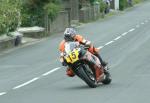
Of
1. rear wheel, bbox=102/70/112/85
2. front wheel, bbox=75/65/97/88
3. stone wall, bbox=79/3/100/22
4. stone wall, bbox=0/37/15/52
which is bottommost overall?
stone wall, bbox=79/3/100/22

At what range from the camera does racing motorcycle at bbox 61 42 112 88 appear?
15.8 metres

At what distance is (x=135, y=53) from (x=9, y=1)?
10.1m

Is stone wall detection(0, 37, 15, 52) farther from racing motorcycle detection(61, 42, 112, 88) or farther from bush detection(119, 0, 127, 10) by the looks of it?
bush detection(119, 0, 127, 10)

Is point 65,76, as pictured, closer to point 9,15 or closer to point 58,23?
point 9,15

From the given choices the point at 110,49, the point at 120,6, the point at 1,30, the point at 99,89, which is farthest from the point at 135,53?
the point at 120,6

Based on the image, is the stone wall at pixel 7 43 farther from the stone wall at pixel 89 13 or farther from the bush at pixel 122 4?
the bush at pixel 122 4

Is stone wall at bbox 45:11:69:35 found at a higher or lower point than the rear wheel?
lower

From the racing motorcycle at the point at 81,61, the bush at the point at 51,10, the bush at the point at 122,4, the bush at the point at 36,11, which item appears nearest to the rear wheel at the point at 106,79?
the racing motorcycle at the point at 81,61

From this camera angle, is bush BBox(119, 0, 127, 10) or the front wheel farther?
bush BBox(119, 0, 127, 10)

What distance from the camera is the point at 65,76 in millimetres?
19297

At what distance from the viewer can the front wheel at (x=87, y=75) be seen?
15.8 metres

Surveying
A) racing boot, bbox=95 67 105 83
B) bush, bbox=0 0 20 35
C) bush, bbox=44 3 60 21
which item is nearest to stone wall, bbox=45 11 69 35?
bush, bbox=44 3 60 21

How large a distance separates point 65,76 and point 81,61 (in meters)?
3.49

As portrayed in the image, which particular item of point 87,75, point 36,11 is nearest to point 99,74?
point 87,75
